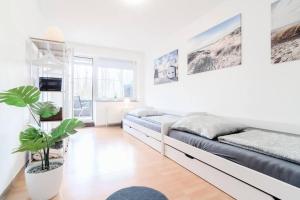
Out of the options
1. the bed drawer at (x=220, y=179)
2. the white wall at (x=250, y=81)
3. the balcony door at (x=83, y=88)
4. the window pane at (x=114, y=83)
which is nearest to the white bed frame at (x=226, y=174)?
the bed drawer at (x=220, y=179)

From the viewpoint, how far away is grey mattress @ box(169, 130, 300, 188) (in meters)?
1.13

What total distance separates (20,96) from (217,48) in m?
2.70

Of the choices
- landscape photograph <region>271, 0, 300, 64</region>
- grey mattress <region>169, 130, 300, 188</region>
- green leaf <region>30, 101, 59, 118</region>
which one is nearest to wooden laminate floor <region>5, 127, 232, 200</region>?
grey mattress <region>169, 130, 300, 188</region>

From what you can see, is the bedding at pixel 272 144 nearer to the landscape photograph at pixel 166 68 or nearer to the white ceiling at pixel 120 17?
the white ceiling at pixel 120 17

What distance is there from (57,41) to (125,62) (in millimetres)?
3222

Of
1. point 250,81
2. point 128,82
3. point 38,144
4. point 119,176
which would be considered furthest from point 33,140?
point 128,82

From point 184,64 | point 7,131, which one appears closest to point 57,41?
point 7,131

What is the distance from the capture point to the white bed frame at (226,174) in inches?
46.8

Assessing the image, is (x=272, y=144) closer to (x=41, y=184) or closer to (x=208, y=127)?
(x=208, y=127)

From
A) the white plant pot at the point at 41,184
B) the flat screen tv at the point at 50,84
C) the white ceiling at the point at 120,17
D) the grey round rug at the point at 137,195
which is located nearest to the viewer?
the grey round rug at the point at 137,195

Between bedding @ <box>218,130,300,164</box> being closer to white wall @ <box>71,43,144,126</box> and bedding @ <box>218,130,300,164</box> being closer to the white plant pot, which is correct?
the white plant pot

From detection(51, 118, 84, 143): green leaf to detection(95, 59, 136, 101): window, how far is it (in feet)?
11.8

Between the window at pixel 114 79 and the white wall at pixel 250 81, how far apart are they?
2611mm

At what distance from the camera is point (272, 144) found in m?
1.45
